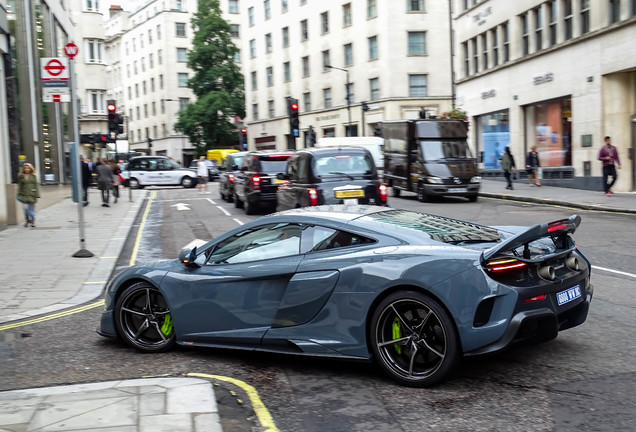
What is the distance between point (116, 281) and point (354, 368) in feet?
7.97

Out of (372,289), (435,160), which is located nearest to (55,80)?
(372,289)

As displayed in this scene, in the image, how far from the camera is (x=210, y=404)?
15.7 feet

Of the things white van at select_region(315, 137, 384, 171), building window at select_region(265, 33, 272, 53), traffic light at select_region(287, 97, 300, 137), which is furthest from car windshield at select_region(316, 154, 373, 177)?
building window at select_region(265, 33, 272, 53)

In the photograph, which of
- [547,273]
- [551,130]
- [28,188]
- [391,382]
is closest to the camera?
[547,273]

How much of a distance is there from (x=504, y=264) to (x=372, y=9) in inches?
2029

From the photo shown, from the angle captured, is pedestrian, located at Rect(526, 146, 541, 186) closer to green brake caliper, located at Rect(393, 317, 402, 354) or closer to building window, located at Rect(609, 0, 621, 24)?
building window, located at Rect(609, 0, 621, 24)

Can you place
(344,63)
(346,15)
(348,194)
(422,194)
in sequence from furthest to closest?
(344,63), (346,15), (422,194), (348,194)

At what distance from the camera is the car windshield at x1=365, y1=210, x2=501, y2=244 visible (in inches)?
213

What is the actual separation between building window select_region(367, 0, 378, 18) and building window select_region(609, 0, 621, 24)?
29.3m

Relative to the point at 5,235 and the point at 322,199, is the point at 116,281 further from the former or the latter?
the point at 5,235

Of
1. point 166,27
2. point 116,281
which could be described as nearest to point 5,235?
point 116,281

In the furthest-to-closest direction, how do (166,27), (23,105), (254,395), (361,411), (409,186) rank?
1. (166,27)
2. (409,186)
3. (23,105)
4. (254,395)
5. (361,411)

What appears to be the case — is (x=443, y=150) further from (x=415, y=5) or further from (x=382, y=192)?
(x=415, y=5)

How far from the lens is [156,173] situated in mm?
40875
